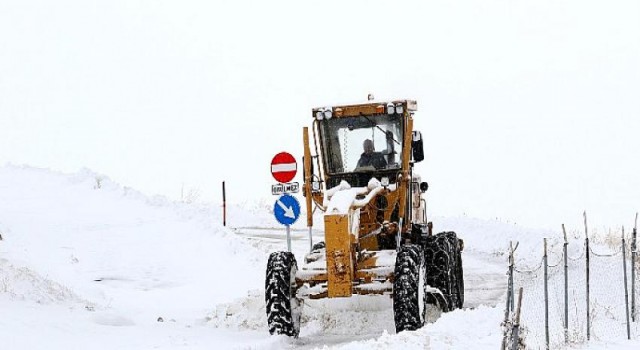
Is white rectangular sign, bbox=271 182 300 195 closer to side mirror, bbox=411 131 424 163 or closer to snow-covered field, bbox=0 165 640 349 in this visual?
snow-covered field, bbox=0 165 640 349

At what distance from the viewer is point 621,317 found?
1349cm

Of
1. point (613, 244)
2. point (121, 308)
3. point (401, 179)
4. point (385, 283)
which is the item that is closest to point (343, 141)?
point (401, 179)

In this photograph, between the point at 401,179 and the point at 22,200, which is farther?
the point at 22,200

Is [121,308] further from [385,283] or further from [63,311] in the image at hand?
[385,283]

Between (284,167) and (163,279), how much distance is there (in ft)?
12.5

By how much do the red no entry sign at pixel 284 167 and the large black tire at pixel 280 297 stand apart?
4.44 m

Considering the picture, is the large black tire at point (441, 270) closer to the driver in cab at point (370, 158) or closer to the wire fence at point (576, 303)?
the wire fence at point (576, 303)

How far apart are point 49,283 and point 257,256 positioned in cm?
798

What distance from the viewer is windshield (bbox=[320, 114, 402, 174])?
13992 millimetres

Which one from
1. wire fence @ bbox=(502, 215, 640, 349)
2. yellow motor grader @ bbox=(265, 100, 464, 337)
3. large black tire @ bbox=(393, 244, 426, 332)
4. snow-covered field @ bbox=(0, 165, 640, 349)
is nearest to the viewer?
wire fence @ bbox=(502, 215, 640, 349)

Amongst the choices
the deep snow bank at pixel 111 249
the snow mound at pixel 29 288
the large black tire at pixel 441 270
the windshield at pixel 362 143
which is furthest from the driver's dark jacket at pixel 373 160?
the snow mound at pixel 29 288

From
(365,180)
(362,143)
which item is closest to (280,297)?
(365,180)

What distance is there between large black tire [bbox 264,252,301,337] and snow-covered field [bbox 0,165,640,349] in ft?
0.62

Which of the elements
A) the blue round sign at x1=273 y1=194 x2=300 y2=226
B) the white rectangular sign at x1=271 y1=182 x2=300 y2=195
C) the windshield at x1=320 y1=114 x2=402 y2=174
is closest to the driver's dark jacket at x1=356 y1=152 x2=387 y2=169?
the windshield at x1=320 y1=114 x2=402 y2=174
